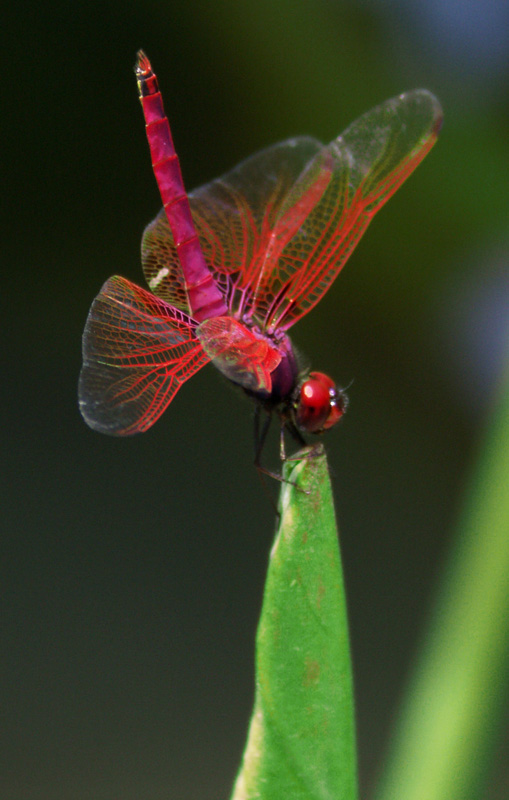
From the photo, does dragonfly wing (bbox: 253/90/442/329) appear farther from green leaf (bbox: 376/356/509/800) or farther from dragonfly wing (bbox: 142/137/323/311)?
green leaf (bbox: 376/356/509/800)

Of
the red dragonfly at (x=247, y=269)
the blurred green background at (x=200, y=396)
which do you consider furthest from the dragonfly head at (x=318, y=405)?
the blurred green background at (x=200, y=396)

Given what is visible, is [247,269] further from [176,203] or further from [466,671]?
[466,671]

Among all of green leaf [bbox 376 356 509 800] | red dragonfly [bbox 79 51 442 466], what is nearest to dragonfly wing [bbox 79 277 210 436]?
red dragonfly [bbox 79 51 442 466]

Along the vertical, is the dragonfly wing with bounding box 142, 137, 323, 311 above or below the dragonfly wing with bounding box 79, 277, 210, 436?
above

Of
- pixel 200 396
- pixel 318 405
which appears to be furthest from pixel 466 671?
pixel 200 396

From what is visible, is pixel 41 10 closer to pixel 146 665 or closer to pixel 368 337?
pixel 368 337

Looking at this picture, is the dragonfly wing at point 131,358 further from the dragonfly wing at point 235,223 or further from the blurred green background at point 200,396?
the blurred green background at point 200,396
